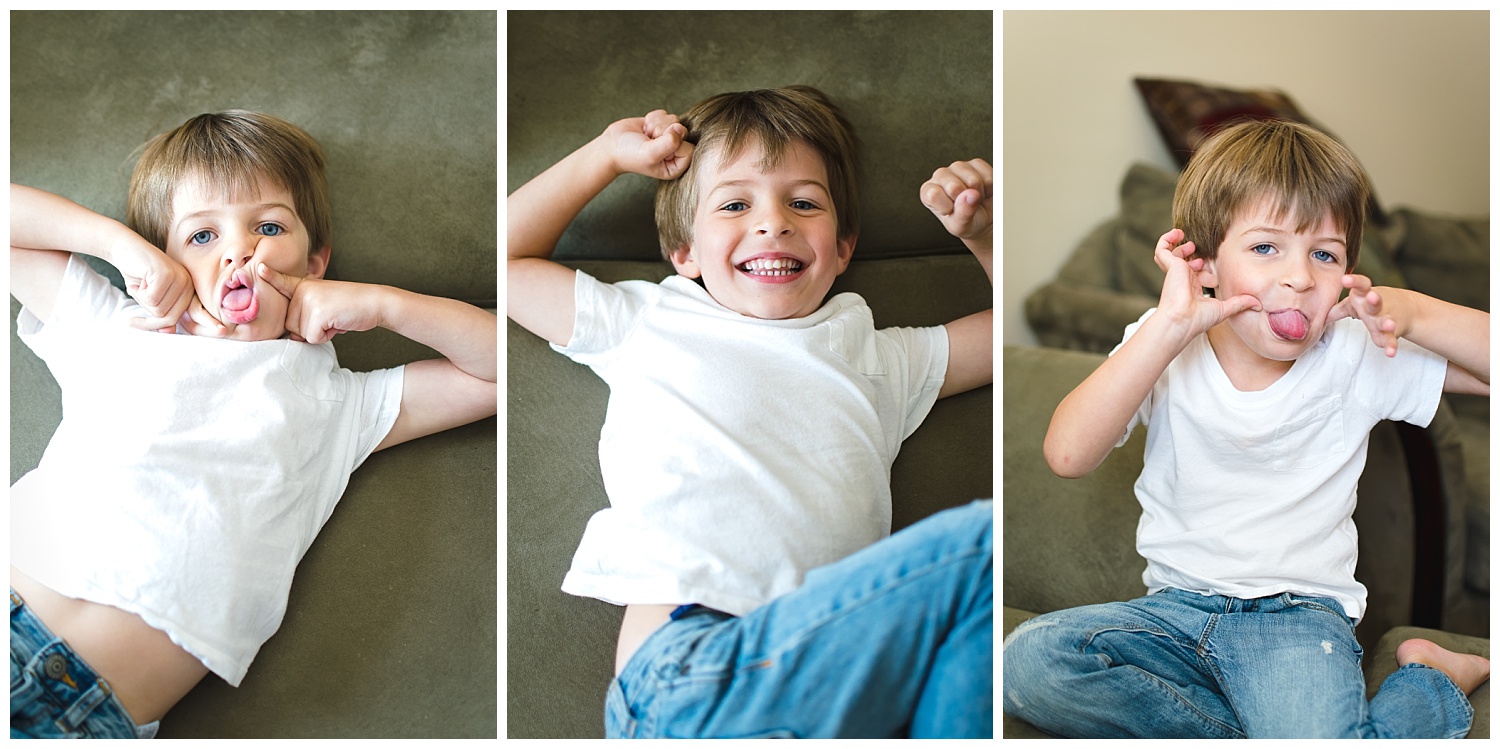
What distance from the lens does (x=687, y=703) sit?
3.84 ft

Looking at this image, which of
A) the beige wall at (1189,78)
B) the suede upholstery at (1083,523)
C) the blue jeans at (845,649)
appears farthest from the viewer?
the beige wall at (1189,78)

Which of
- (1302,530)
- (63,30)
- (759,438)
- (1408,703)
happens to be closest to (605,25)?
(759,438)

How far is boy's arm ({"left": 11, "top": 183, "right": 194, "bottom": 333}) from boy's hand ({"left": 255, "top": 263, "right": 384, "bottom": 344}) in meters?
0.13

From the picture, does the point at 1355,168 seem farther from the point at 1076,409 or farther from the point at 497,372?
the point at 497,372

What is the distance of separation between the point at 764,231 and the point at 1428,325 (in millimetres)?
837

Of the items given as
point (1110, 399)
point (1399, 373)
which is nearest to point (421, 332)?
point (1110, 399)

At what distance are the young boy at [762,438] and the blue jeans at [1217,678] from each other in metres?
0.09

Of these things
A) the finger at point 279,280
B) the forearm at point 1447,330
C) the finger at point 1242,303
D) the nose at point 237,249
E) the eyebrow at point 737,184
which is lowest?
the forearm at point 1447,330

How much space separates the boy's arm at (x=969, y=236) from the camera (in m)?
1.36

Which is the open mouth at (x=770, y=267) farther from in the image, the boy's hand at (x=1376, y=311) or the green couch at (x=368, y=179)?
the boy's hand at (x=1376, y=311)

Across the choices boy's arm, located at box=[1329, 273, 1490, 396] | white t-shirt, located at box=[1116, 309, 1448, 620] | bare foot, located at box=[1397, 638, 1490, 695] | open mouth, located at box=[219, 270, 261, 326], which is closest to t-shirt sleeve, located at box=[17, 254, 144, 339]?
open mouth, located at box=[219, 270, 261, 326]

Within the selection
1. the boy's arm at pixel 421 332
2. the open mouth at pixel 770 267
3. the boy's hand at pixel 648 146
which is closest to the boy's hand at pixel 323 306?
the boy's arm at pixel 421 332

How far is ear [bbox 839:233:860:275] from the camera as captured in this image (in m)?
1.38

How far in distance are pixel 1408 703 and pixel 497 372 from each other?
1222 mm
